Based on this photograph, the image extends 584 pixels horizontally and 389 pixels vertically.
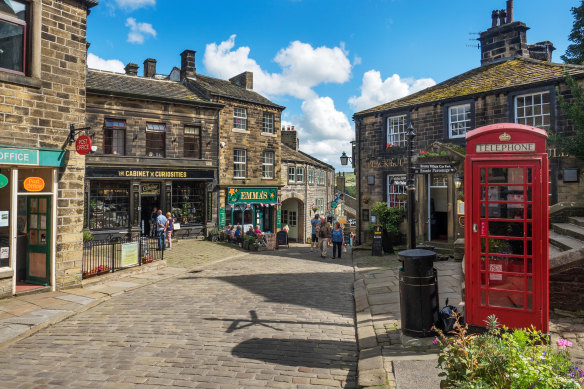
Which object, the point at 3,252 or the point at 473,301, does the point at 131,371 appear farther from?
the point at 3,252

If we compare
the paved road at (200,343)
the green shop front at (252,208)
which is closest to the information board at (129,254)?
the paved road at (200,343)

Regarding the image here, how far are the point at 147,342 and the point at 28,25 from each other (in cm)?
790

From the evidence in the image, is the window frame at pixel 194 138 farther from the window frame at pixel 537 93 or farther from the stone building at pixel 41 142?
the window frame at pixel 537 93

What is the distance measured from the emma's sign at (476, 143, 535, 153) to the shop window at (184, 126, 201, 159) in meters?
19.4

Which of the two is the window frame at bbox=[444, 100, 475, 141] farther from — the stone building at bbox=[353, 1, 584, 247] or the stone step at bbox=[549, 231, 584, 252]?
the stone step at bbox=[549, 231, 584, 252]

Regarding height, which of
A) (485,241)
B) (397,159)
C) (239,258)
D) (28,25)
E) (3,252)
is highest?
(28,25)

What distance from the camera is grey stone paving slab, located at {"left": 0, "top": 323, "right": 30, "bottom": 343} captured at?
6321mm

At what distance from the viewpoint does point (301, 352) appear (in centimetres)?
550

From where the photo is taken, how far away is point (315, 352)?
5523 mm

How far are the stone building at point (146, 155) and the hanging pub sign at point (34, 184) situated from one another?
416 inches

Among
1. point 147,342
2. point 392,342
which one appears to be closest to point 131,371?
point 147,342

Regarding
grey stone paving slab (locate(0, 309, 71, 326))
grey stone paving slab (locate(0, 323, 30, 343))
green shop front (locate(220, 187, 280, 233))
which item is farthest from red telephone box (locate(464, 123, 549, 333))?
green shop front (locate(220, 187, 280, 233))

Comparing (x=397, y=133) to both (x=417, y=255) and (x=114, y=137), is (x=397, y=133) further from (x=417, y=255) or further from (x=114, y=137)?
(x=114, y=137)

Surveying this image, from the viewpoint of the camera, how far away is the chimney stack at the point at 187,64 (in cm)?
2548
